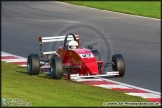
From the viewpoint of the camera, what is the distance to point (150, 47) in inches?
899

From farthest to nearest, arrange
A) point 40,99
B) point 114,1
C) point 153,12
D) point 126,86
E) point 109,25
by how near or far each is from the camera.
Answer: point 114,1 → point 153,12 → point 109,25 → point 126,86 → point 40,99

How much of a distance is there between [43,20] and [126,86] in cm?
1630

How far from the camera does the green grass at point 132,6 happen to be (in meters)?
33.5

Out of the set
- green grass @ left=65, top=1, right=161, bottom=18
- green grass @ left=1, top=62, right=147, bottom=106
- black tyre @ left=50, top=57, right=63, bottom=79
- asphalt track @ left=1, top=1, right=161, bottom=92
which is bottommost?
green grass @ left=1, top=62, right=147, bottom=106

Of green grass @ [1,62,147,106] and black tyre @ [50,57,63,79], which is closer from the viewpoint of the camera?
green grass @ [1,62,147,106]

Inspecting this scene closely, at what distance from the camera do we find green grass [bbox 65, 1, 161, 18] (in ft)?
110

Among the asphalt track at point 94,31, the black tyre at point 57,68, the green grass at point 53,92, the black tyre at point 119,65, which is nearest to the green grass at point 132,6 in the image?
the asphalt track at point 94,31

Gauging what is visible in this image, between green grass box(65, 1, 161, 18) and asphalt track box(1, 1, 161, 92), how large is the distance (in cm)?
88

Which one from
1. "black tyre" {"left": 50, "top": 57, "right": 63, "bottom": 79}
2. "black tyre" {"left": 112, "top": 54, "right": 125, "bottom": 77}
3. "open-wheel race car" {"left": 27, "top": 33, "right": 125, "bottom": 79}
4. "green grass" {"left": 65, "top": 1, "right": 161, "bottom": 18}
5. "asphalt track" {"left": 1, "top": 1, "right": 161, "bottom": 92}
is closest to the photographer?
"black tyre" {"left": 50, "top": 57, "right": 63, "bottom": 79}

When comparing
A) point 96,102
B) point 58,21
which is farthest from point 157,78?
point 58,21

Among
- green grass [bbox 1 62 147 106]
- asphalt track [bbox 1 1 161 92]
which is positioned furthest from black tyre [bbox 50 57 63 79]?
asphalt track [bbox 1 1 161 92]

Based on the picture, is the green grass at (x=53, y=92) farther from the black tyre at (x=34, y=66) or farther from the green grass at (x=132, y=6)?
the green grass at (x=132, y=6)

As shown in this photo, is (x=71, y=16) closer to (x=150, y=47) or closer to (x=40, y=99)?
(x=150, y=47)

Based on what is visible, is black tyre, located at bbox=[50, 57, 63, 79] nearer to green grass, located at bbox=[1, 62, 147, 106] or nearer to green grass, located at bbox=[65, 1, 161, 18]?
green grass, located at bbox=[1, 62, 147, 106]
